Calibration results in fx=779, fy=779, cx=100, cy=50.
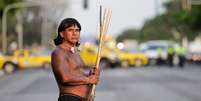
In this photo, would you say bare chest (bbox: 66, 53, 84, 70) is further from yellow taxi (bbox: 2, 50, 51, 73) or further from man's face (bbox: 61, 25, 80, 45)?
yellow taxi (bbox: 2, 50, 51, 73)

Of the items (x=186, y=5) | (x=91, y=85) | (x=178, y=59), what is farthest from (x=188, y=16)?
(x=91, y=85)

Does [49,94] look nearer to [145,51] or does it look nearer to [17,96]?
[17,96]

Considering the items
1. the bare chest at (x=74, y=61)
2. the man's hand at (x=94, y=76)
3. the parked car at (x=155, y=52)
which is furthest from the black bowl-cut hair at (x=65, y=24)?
the parked car at (x=155, y=52)

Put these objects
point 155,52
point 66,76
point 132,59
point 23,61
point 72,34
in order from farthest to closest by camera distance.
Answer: point 155,52 → point 132,59 → point 23,61 → point 72,34 → point 66,76

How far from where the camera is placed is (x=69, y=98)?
657cm

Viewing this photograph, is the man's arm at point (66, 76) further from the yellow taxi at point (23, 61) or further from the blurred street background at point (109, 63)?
the yellow taxi at point (23, 61)

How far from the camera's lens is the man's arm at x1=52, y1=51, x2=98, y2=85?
6.51 metres

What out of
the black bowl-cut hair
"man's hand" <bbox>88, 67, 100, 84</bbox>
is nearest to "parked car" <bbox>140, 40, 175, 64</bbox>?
the black bowl-cut hair

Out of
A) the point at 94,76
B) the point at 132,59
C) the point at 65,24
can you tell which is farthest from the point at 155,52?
the point at 94,76

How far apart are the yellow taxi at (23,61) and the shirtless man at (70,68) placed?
42426 mm

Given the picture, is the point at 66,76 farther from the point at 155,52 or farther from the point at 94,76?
the point at 155,52

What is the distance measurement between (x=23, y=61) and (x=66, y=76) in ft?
145

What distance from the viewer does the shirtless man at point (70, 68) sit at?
653cm

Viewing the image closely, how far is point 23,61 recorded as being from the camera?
50531 mm
